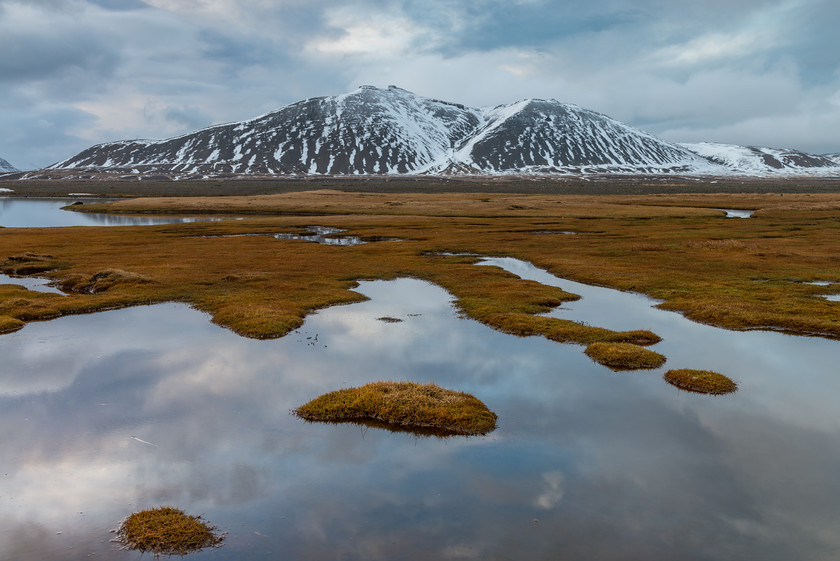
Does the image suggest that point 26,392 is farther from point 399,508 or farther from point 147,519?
point 399,508

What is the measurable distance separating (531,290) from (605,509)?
2673 cm

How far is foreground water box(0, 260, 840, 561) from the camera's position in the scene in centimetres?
1330

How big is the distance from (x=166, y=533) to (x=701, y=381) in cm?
1964

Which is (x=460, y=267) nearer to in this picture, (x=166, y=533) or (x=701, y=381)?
(x=701, y=381)

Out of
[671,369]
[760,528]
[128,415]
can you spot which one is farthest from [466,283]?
[760,528]

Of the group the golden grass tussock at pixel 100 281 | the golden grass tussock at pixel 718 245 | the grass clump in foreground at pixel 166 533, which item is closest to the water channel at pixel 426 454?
the grass clump in foreground at pixel 166 533

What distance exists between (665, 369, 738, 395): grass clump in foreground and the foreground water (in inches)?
22.1

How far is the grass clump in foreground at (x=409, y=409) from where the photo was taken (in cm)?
1931

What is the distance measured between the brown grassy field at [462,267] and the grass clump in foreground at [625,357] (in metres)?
2.04

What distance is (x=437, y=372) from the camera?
24641 mm

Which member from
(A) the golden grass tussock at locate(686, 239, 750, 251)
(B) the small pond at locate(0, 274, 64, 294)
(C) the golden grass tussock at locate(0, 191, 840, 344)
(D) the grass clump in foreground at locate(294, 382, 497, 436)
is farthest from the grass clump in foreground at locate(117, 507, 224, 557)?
(A) the golden grass tussock at locate(686, 239, 750, 251)

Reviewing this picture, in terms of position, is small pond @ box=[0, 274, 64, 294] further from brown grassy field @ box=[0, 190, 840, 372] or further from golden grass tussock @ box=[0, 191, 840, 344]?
brown grassy field @ box=[0, 190, 840, 372]

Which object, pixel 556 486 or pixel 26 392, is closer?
pixel 556 486

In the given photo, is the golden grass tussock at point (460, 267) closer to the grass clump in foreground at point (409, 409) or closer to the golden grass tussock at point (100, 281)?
the golden grass tussock at point (100, 281)
